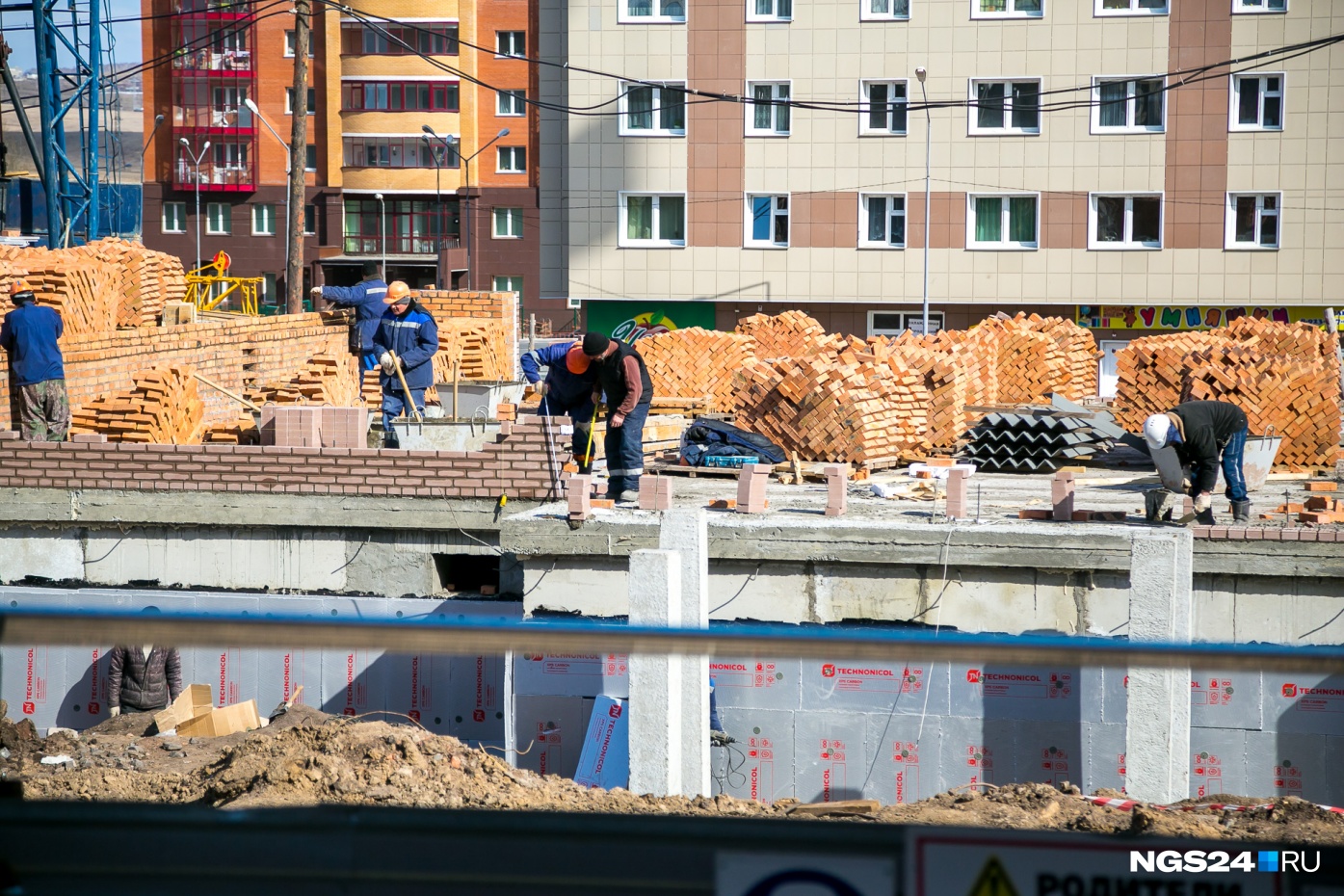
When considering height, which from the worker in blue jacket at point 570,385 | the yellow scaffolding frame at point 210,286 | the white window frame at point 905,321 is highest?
the yellow scaffolding frame at point 210,286

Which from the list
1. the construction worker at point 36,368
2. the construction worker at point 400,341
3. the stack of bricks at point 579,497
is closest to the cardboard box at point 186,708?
the stack of bricks at point 579,497

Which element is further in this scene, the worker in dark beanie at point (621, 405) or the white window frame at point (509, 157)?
the white window frame at point (509, 157)

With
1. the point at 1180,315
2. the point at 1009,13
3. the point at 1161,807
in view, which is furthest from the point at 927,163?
the point at 1161,807

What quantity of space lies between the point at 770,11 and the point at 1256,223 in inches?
558

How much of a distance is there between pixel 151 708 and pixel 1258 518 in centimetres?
937

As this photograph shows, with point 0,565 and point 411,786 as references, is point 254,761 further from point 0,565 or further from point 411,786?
point 0,565

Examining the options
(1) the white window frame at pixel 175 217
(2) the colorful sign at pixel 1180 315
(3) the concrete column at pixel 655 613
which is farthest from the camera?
(1) the white window frame at pixel 175 217

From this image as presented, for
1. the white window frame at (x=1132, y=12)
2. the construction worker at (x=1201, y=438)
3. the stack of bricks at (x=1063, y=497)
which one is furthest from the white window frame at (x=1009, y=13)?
the stack of bricks at (x=1063, y=497)

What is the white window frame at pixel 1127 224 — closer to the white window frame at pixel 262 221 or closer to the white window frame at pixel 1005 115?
the white window frame at pixel 1005 115

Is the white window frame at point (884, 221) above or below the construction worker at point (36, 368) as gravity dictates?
above

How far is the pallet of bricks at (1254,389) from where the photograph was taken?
1530 centimetres

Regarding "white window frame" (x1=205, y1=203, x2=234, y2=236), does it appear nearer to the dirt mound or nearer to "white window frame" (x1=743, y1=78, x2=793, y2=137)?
"white window frame" (x1=743, y1=78, x2=793, y2=137)

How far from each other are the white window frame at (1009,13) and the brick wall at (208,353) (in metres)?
20.7

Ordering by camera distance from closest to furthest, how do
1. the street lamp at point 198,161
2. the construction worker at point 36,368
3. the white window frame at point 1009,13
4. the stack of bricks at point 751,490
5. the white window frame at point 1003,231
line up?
1. the stack of bricks at point 751,490
2. the construction worker at point 36,368
3. the white window frame at point 1009,13
4. the white window frame at point 1003,231
5. the street lamp at point 198,161
